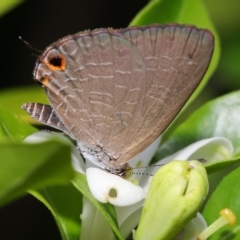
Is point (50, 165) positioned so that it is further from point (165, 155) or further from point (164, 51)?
point (165, 155)

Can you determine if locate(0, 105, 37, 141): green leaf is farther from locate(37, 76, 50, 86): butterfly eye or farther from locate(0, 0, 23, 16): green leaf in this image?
locate(0, 0, 23, 16): green leaf

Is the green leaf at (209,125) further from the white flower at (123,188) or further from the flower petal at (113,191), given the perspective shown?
the flower petal at (113,191)

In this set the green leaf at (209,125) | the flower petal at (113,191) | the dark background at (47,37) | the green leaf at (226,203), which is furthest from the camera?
the dark background at (47,37)

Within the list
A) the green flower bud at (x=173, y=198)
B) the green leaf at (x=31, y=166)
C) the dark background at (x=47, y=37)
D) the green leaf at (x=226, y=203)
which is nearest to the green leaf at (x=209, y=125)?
the green leaf at (x=226, y=203)

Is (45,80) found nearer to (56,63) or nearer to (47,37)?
(56,63)

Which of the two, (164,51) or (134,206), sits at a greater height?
(164,51)

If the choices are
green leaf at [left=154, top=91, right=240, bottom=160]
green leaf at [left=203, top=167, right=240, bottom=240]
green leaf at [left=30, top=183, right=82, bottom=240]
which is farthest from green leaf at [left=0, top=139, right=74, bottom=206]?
green leaf at [left=154, top=91, right=240, bottom=160]

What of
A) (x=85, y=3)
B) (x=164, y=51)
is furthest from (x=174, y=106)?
(x=85, y=3)
